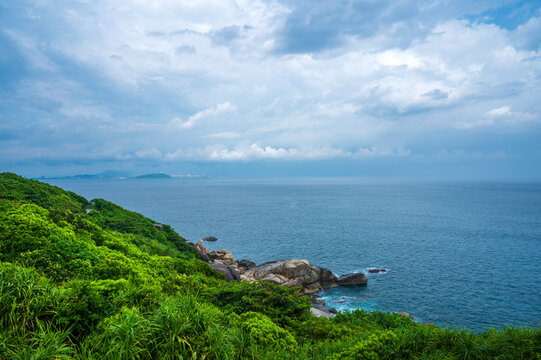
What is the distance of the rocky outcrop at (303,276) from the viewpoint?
43.1 meters

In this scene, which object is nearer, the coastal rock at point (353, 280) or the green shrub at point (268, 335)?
the green shrub at point (268, 335)

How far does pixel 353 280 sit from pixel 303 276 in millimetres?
8220

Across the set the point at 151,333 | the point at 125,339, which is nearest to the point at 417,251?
the point at 151,333

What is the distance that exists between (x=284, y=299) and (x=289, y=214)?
89692mm

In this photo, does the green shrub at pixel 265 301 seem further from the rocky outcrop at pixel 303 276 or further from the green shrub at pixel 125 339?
the rocky outcrop at pixel 303 276

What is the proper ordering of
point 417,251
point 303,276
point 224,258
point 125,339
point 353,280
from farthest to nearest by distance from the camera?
point 417,251, point 224,258, point 353,280, point 303,276, point 125,339

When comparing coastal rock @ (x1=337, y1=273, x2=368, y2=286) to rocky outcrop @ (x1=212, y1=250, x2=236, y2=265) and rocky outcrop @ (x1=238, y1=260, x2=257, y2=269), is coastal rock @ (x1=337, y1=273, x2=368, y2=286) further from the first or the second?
rocky outcrop @ (x1=212, y1=250, x2=236, y2=265)

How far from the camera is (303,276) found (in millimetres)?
44094

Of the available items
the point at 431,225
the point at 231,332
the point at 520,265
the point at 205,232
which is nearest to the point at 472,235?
the point at 431,225

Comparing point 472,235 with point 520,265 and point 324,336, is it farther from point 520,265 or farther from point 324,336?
point 324,336

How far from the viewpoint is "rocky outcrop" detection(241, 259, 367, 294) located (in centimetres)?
4309

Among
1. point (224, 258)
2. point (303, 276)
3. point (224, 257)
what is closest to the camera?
point (303, 276)

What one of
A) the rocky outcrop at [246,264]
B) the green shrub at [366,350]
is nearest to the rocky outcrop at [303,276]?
the rocky outcrop at [246,264]

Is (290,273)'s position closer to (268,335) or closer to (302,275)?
(302,275)
